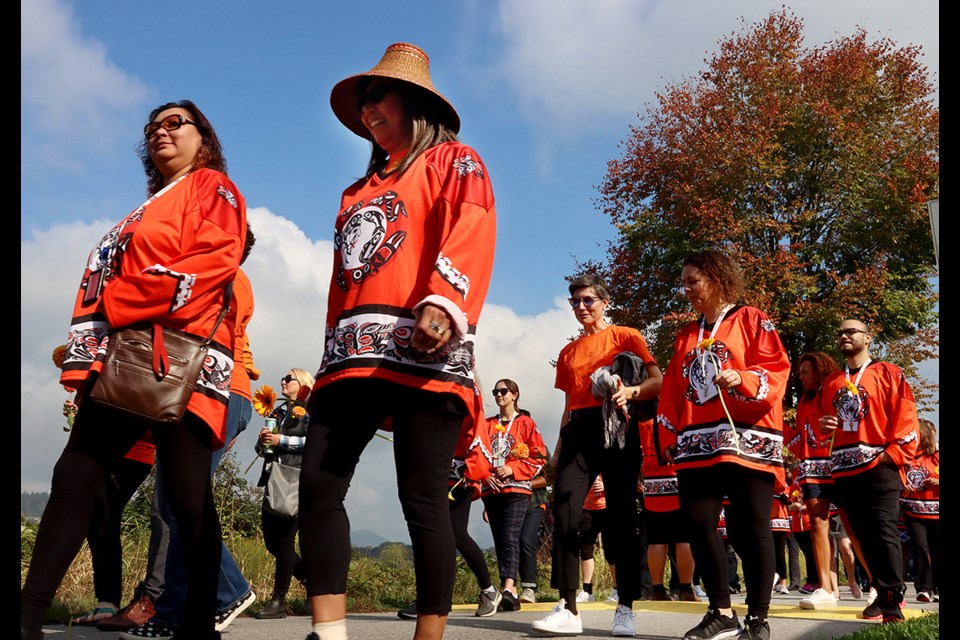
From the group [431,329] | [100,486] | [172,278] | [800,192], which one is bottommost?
[100,486]

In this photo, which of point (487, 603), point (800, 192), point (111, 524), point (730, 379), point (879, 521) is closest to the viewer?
point (730, 379)

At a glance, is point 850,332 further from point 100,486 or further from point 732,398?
point 100,486

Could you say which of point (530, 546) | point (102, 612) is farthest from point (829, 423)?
point (102, 612)

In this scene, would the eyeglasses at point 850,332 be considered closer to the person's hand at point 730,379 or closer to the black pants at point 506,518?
the person's hand at point 730,379

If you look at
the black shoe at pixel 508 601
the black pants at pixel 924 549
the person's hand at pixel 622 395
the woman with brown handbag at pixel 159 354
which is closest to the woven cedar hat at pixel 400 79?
the woman with brown handbag at pixel 159 354

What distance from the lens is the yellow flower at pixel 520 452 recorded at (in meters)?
9.62

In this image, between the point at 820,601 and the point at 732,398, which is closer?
the point at 732,398

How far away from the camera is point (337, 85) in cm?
390

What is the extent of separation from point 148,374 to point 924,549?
10730 mm

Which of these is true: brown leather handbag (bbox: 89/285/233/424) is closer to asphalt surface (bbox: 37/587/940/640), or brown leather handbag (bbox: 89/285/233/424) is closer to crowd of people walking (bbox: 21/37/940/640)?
crowd of people walking (bbox: 21/37/940/640)

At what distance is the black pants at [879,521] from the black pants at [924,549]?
4795mm

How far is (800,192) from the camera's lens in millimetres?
23109
